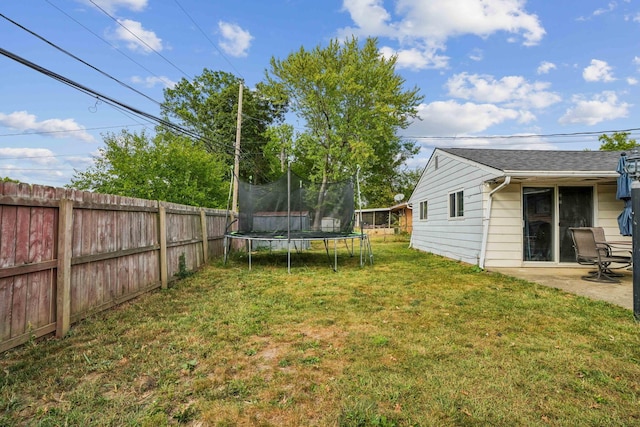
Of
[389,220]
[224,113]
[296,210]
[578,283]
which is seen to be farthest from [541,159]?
[224,113]

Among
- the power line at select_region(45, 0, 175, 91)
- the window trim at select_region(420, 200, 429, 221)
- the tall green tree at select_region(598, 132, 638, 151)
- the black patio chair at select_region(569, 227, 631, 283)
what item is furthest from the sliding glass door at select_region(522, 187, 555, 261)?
the tall green tree at select_region(598, 132, 638, 151)

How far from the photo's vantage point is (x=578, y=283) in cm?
531

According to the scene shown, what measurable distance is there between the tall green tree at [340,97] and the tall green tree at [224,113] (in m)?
4.97

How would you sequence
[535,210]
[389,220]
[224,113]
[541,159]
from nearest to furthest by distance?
[535,210] → [541,159] → [224,113] → [389,220]

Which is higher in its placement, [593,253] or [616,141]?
[616,141]

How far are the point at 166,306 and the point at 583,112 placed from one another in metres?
27.7

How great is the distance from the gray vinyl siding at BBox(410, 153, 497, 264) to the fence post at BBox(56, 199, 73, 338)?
23.1ft

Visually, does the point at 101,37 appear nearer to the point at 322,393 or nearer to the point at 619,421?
the point at 322,393

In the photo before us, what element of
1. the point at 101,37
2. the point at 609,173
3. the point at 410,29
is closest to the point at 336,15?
the point at 410,29

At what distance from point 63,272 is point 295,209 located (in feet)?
17.8

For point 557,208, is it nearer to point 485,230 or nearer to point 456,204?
point 485,230

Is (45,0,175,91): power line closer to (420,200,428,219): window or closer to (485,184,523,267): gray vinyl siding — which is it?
(485,184,523,267): gray vinyl siding

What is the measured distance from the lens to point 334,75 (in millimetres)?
16719

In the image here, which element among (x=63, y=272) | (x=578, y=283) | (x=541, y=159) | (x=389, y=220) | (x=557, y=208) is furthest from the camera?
(x=389, y=220)
